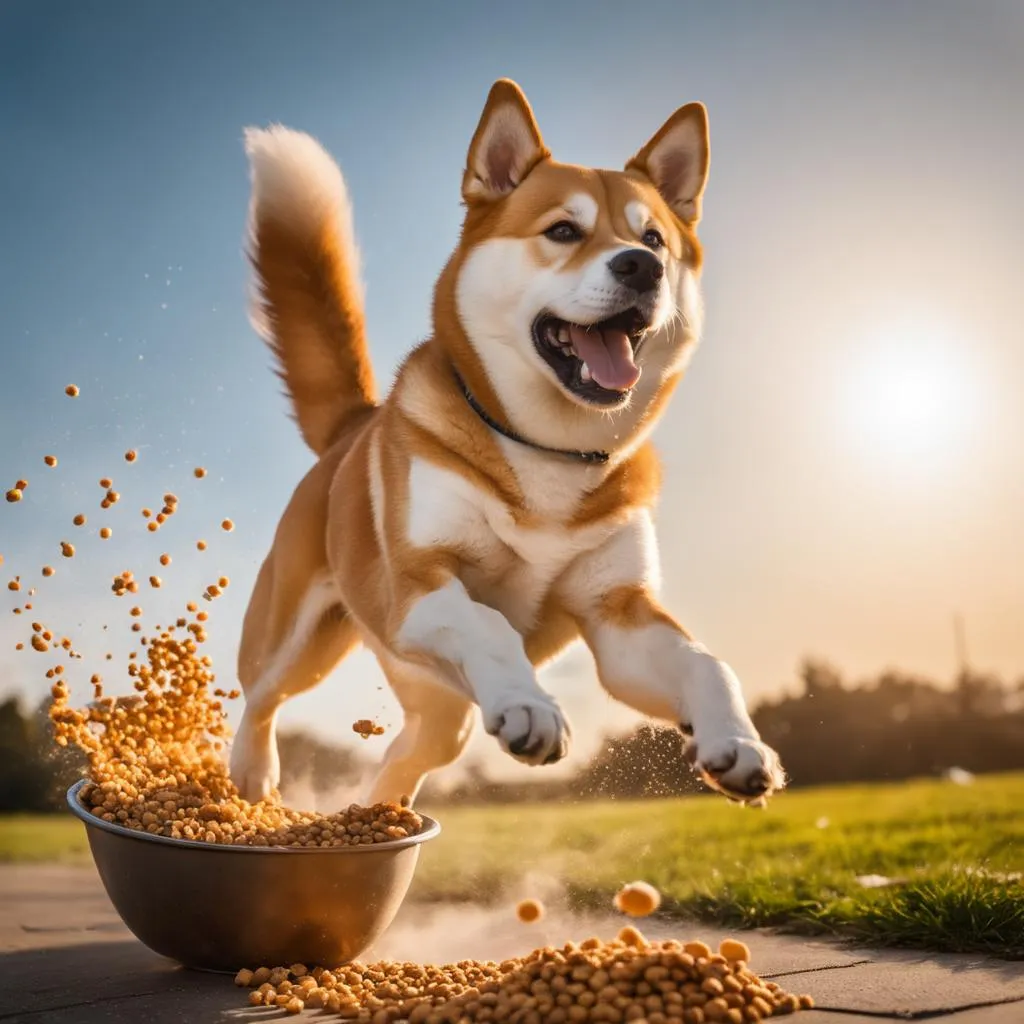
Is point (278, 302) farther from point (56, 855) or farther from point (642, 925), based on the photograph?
point (56, 855)

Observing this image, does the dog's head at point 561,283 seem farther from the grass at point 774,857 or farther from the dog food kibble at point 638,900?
the grass at point 774,857

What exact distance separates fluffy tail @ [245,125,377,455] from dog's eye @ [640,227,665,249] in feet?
4.57

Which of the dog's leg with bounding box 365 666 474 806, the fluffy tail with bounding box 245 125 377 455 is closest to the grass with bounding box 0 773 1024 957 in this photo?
the dog's leg with bounding box 365 666 474 806

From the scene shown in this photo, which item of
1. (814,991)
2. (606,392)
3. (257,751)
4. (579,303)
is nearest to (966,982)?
(814,991)

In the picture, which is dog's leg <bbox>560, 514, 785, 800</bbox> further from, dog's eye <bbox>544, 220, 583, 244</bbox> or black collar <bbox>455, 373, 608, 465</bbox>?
dog's eye <bbox>544, 220, 583, 244</bbox>

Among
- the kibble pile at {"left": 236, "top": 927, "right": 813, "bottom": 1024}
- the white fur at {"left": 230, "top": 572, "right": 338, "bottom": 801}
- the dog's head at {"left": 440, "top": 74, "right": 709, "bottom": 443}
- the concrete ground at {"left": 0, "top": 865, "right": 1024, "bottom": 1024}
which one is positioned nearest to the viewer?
the kibble pile at {"left": 236, "top": 927, "right": 813, "bottom": 1024}

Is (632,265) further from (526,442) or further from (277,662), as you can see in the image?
(277,662)

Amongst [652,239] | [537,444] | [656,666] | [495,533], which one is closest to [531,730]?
[656,666]

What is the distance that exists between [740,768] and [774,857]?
3.06 meters

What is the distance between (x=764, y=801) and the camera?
2207 mm

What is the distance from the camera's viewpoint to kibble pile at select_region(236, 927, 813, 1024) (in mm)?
2229

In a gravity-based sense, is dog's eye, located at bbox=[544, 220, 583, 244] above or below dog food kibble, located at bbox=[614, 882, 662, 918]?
above

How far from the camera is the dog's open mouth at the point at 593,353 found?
2771 millimetres

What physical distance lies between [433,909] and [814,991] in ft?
6.90
